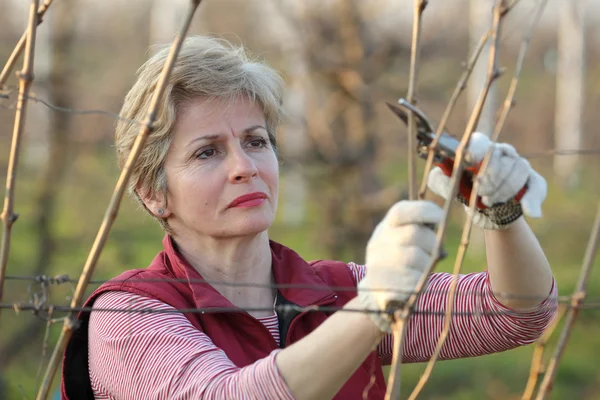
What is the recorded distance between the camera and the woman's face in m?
1.94

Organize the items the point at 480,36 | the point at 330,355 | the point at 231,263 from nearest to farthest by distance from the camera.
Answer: the point at 330,355 → the point at 231,263 → the point at 480,36

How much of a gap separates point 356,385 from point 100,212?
4.95 m

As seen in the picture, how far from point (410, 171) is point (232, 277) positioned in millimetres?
809

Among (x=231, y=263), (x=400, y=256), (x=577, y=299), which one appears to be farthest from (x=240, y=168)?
(x=577, y=299)

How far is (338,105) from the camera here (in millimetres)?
5812

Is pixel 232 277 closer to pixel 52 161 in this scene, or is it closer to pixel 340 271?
pixel 340 271

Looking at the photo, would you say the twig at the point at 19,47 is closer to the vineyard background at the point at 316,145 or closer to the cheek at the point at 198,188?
the cheek at the point at 198,188

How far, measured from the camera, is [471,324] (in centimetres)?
198

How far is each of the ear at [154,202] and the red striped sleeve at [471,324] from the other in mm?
668

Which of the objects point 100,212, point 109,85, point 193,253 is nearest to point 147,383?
point 193,253

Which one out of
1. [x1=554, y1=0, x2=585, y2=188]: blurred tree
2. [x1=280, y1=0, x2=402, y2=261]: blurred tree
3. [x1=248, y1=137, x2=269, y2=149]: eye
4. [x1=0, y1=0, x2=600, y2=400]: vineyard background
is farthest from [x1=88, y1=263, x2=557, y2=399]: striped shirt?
[x1=554, y1=0, x2=585, y2=188]: blurred tree

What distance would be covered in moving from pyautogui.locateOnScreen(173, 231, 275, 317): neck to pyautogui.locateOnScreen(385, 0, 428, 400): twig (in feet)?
2.36

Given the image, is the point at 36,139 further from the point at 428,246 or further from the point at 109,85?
the point at 428,246

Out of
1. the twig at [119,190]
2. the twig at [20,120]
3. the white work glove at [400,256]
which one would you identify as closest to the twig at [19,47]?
the twig at [20,120]
